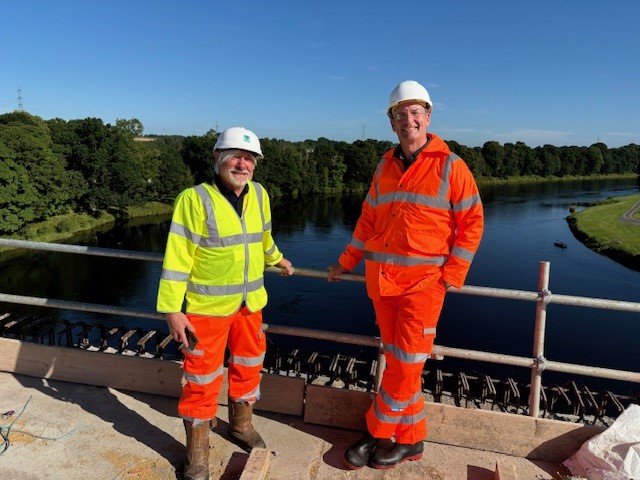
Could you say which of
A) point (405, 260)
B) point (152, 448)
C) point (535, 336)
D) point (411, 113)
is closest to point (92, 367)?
point (152, 448)

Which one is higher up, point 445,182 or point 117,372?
point 445,182

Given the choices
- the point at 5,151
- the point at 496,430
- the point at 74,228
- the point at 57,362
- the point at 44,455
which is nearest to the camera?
the point at 44,455

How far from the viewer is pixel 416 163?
10.0 ft

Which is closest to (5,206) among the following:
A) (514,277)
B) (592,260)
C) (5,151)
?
(5,151)

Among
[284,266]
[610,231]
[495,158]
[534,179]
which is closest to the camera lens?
[284,266]

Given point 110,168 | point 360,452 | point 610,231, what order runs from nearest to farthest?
point 360,452
point 110,168
point 610,231

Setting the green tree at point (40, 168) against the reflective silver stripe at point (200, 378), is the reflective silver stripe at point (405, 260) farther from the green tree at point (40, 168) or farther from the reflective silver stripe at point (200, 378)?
the green tree at point (40, 168)

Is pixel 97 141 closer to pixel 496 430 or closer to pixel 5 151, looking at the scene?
pixel 5 151

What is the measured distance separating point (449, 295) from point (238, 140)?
3599 centimetres

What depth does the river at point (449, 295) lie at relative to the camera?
27914mm

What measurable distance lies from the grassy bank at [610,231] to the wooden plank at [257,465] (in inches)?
2121

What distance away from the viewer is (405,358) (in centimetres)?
311

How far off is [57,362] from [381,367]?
2.87m

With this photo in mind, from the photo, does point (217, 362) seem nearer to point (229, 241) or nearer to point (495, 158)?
point (229, 241)
